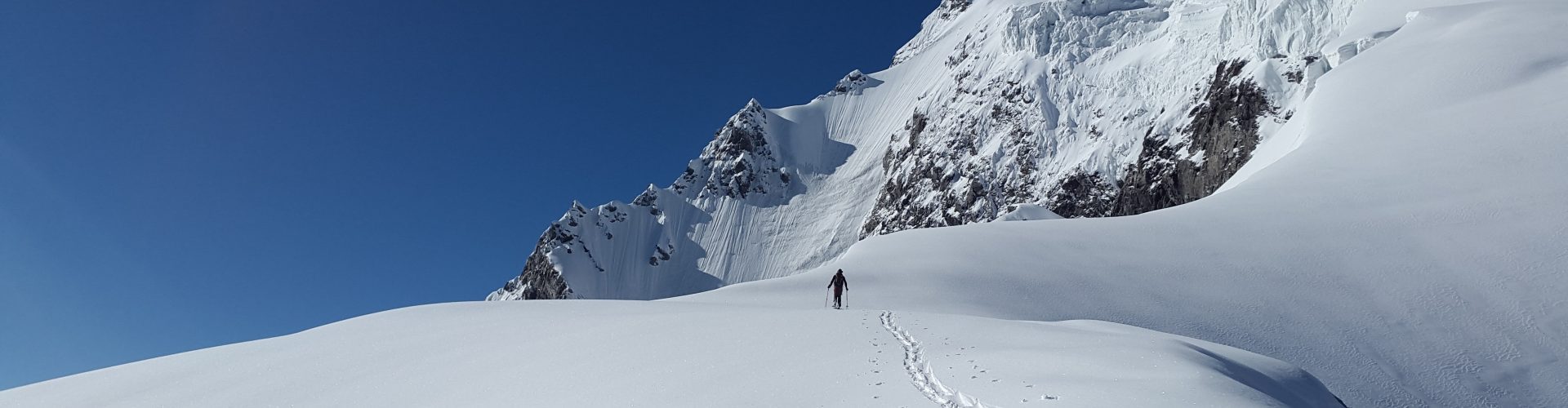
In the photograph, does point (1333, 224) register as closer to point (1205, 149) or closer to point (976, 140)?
point (1205, 149)

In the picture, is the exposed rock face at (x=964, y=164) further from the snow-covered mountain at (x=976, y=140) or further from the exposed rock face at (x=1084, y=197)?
the exposed rock face at (x=1084, y=197)

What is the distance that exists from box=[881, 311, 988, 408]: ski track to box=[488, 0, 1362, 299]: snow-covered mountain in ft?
171

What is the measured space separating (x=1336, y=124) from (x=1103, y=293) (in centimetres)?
2349

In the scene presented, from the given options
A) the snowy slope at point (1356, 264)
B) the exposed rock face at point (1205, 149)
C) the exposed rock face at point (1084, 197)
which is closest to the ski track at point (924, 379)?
the snowy slope at point (1356, 264)

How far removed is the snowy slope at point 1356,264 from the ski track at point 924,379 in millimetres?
6188

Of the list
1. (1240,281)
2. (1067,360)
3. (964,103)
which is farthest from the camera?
(964,103)

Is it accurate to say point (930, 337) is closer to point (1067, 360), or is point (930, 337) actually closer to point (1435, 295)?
point (1067, 360)

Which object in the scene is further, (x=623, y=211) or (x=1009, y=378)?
(x=623, y=211)

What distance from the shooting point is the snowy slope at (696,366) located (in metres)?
10.4

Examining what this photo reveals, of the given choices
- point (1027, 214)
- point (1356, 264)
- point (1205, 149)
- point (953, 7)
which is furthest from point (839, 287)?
point (953, 7)

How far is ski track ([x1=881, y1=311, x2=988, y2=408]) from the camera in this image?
9.74m

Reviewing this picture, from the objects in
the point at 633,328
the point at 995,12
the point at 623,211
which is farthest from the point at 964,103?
the point at 633,328

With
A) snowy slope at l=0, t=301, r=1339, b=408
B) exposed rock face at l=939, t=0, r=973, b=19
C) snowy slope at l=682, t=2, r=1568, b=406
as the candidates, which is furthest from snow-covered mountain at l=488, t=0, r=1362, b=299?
snowy slope at l=0, t=301, r=1339, b=408

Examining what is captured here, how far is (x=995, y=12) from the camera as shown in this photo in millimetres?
147375
